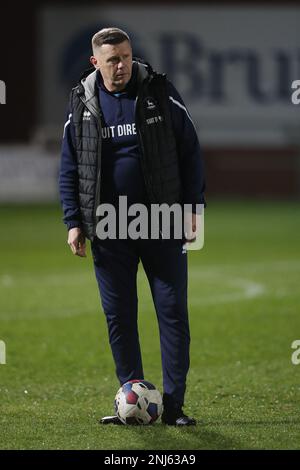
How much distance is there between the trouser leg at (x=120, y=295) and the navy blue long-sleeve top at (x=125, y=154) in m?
0.26

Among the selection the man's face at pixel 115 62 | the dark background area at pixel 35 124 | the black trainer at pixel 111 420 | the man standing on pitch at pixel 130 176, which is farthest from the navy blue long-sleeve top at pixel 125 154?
the dark background area at pixel 35 124

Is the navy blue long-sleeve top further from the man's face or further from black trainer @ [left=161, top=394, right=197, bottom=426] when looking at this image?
black trainer @ [left=161, top=394, right=197, bottom=426]

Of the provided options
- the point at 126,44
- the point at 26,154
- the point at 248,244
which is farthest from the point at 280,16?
the point at 126,44

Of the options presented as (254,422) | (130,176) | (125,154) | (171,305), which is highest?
(125,154)

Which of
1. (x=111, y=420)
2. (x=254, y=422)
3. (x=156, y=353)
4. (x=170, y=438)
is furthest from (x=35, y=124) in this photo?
(x=170, y=438)

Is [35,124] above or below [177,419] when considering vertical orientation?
above

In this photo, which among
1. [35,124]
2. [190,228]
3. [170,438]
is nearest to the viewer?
[170,438]

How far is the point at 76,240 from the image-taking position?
656cm

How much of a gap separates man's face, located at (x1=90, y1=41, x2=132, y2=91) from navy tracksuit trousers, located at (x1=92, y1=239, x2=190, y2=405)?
906mm

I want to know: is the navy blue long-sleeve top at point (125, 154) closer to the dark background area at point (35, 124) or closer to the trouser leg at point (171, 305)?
the trouser leg at point (171, 305)

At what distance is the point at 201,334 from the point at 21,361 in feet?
5.85

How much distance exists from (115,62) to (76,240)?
1.03 meters

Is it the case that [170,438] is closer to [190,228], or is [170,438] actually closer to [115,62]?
[190,228]
